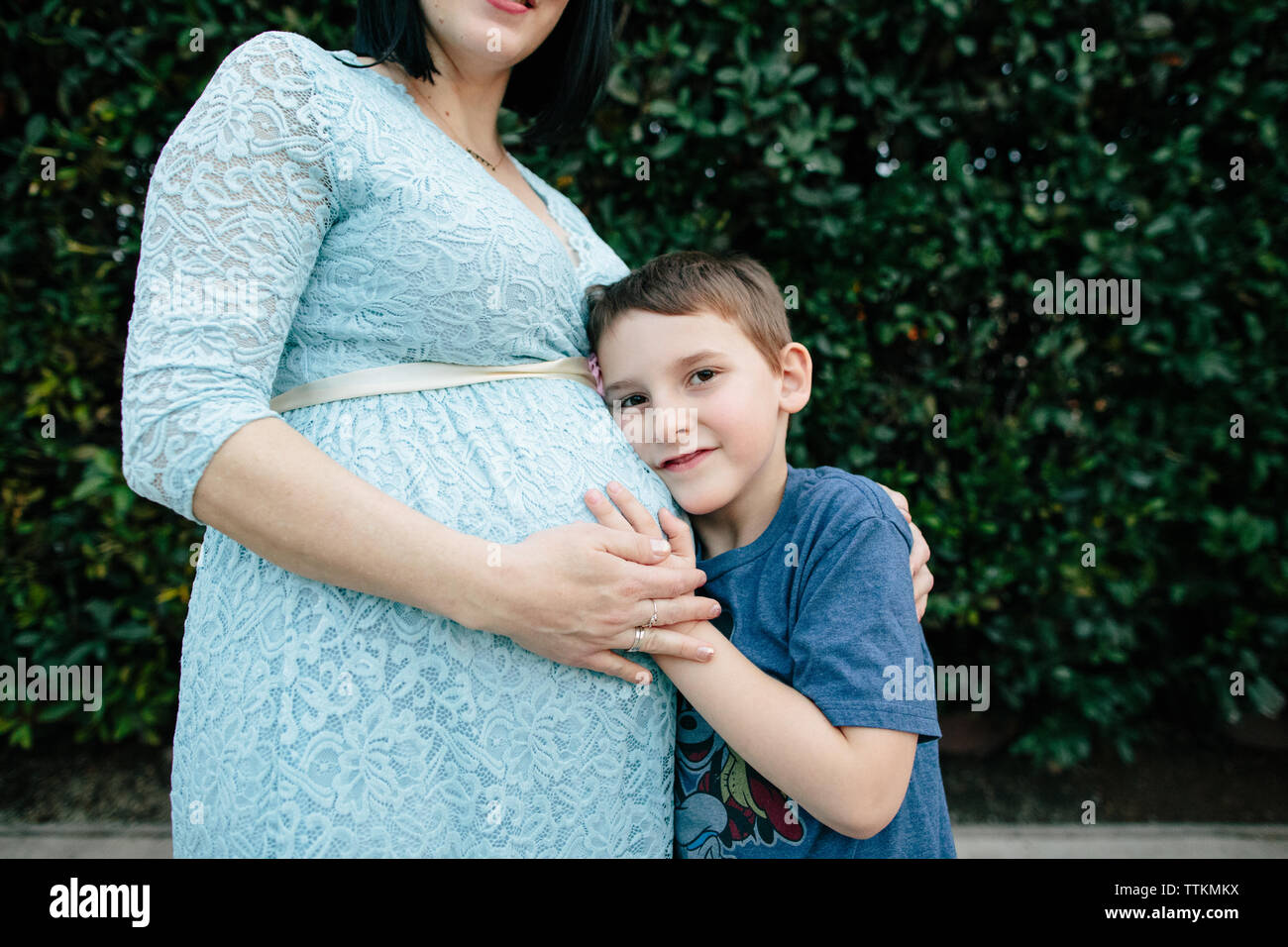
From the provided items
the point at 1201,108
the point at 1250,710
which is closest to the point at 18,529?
the point at 1201,108

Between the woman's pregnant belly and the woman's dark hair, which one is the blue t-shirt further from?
the woman's dark hair

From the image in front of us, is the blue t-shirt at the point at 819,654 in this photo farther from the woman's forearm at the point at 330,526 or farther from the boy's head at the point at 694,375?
the woman's forearm at the point at 330,526

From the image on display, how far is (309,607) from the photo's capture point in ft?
3.44

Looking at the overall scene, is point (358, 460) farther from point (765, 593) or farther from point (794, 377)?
point (794, 377)

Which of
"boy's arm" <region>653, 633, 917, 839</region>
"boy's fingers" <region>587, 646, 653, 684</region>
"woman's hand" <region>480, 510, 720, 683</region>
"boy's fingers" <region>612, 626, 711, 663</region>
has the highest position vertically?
"woman's hand" <region>480, 510, 720, 683</region>

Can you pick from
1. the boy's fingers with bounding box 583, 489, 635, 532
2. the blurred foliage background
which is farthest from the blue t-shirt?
the blurred foliage background

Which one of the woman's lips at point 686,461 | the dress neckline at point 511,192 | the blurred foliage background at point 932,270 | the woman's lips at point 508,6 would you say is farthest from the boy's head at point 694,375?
the blurred foliage background at point 932,270

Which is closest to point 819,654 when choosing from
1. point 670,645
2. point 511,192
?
point 670,645

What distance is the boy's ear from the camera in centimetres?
144

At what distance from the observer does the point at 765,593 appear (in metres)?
1.24

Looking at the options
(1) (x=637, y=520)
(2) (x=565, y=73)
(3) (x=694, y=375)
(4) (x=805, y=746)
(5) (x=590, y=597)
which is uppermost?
(2) (x=565, y=73)

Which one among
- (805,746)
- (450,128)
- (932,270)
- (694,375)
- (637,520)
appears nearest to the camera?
(805,746)

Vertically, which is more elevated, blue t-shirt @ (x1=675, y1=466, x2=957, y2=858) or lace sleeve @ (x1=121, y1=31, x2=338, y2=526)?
lace sleeve @ (x1=121, y1=31, x2=338, y2=526)

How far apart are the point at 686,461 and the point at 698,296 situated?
0.28 meters
